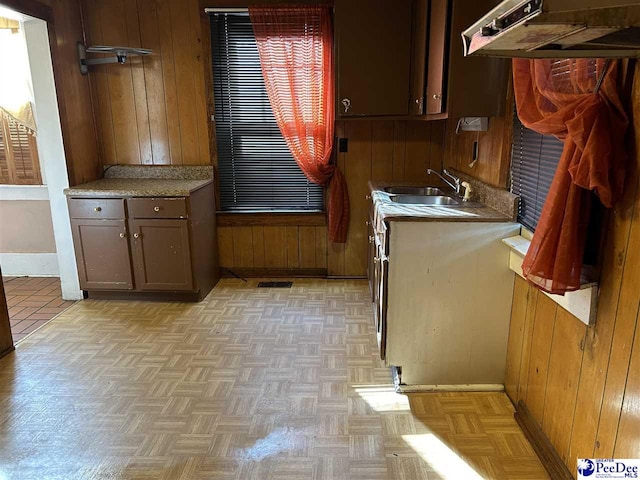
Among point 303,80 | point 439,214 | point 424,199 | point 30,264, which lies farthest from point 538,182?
point 30,264

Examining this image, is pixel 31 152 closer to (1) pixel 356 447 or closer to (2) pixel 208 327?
(2) pixel 208 327

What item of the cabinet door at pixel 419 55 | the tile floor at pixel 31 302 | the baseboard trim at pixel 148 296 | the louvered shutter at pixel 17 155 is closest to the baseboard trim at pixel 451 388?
the cabinet door at pixel 419 55

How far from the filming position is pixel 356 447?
1.89 metres

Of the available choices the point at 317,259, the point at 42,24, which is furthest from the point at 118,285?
the point at 42,24

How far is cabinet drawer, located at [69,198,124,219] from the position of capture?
3.24 m

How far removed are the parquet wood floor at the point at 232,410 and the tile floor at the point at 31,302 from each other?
0.54 ft

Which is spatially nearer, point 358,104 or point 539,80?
point 539,80

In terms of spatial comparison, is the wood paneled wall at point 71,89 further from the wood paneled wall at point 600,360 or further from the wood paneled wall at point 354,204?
the wood paneled wall at point 600,360

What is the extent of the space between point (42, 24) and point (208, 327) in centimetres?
233

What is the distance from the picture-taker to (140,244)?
3.31m

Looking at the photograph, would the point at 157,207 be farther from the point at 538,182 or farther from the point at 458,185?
the point at 538,182

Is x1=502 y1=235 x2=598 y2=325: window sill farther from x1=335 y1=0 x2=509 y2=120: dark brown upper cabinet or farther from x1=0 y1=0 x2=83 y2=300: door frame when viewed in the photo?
x1=0 y1=0 x2=83 y2=300: door frame

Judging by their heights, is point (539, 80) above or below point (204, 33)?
below

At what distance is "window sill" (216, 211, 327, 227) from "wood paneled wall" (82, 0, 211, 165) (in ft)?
1.64
